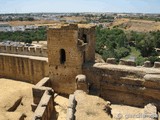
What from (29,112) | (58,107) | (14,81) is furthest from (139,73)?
(14,81)

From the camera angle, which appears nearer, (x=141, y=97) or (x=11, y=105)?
(x=141, y=97)

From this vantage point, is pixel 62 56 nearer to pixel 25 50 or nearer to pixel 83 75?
pixel 83 75

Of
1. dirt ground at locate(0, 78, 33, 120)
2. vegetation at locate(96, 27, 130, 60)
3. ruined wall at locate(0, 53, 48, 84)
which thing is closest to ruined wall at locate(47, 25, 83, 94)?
ruined wall at locate(0, 53, 48, 84)

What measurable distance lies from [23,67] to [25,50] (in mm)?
1689

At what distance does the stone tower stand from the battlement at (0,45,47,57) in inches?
128

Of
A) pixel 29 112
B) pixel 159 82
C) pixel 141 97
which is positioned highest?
pixel 159 82

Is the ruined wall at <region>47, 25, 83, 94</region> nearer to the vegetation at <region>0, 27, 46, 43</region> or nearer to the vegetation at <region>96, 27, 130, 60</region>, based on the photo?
the vegetation at <region>96, 27, 130, 60</region>

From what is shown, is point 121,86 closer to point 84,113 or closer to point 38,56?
point 84,113

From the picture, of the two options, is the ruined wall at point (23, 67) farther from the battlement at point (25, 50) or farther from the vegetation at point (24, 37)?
the vegetation at point (24, 37)

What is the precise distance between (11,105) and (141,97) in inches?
316

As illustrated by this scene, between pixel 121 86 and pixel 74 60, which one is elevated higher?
pixel 74 60

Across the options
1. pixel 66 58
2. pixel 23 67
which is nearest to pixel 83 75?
pixel 66 58

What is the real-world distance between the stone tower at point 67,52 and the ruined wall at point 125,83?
0.89 metres

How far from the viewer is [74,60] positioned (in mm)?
15070
